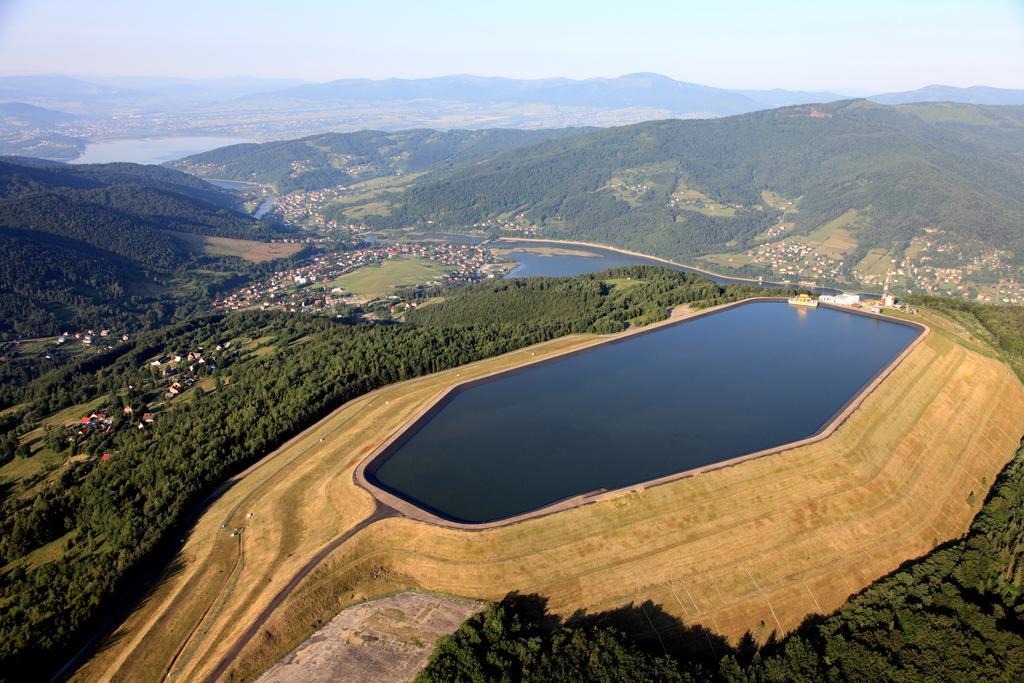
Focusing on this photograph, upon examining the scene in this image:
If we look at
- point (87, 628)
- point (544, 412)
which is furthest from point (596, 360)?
point (87, 628)

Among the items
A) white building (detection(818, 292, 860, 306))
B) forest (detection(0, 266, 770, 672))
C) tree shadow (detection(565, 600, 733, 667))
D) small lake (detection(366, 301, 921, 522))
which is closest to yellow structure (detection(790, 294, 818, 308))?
white building (detection(818, 292, 860, 306))

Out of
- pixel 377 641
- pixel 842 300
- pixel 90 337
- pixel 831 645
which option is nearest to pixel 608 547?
pixel 831 645

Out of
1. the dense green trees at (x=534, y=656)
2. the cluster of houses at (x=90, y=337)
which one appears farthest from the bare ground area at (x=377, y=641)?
the cluster of houses at (x=90, y=337)

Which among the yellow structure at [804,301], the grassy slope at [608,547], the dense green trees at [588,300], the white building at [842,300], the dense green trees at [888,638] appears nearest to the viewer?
the dense green trees at [888,638]

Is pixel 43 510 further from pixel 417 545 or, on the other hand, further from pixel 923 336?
pixel 923 336

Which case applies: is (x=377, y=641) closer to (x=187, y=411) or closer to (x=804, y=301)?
(x=187, y=411)

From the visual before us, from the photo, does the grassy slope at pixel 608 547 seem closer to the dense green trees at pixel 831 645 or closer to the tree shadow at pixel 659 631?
the tree shadow at pixel 659 631
